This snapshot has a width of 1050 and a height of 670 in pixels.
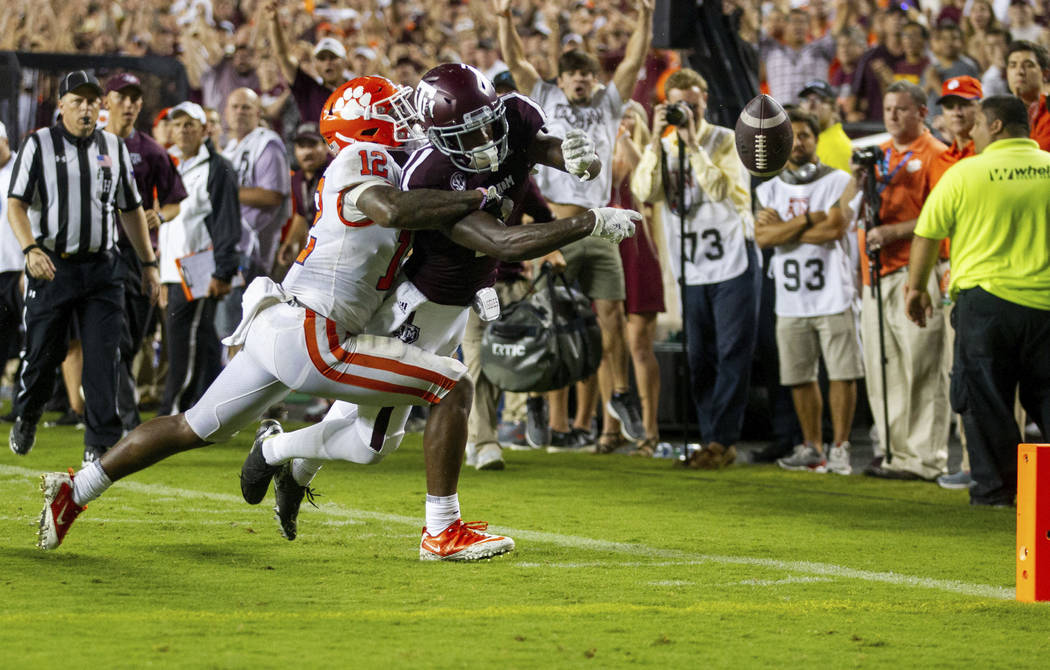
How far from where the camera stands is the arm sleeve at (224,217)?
9.65 meters

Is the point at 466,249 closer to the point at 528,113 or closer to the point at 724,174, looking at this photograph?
the point at 528,113

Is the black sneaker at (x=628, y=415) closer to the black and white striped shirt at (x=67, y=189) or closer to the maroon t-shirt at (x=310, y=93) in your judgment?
the black and white striped shirt at (x=67, y=189)

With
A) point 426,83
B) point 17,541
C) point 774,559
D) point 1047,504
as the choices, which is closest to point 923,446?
point 774,559

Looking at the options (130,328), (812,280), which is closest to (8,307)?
(130,328)

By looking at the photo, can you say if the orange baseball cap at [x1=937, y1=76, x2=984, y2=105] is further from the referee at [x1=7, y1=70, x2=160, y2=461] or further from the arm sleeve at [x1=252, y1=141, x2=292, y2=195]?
the arm sleeve at [x1=252, y1=141, x2=292, y2=195]

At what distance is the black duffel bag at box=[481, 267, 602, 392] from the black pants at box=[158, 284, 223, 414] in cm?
255

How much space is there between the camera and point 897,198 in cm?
814

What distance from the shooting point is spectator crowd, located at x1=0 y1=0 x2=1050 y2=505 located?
7867mm

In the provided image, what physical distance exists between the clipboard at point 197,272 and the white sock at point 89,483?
4.52 metres

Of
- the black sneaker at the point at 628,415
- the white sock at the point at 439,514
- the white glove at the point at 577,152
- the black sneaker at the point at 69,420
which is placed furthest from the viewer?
the black sneaker at the point at 69,420

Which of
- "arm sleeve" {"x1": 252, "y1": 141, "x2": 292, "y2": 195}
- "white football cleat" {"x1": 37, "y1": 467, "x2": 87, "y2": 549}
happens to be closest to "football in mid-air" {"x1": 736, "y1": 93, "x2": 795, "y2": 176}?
"white football cleat" {"x1": 37, "y1": 467, "x2": 87, "y2": 549}

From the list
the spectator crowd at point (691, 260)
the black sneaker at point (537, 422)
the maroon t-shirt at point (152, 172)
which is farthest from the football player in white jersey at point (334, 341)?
the maroon t-shirt at point (152, 172)

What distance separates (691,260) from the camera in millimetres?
8797

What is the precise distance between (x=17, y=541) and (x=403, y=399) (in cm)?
158
